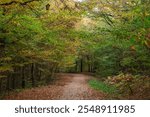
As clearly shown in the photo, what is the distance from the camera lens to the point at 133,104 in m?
9.96

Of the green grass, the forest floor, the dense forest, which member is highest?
the dense forest

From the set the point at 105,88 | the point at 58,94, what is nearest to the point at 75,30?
the point at 58,94

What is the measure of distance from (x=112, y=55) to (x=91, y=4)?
507 inches

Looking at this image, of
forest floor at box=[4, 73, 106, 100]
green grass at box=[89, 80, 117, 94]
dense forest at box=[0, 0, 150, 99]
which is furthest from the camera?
green grass at box=[89, 80, 117, 94]

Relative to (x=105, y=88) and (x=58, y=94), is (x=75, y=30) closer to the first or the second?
(x=58, y=94)

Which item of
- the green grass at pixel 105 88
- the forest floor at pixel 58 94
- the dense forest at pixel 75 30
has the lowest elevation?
the green grass at pixel 105 88

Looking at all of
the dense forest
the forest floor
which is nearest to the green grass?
the forest floor

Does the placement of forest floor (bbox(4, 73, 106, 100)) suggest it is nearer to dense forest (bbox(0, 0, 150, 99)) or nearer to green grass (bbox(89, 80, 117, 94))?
green grass (bbox(89, 80, 117, 94))

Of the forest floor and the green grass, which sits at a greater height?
the forest floor

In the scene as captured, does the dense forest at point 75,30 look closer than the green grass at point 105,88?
Yes

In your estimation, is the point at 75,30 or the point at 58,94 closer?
the point at 75,30

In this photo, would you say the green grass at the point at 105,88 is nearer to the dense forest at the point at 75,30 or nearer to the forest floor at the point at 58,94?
the forest floor at the point at 58,94

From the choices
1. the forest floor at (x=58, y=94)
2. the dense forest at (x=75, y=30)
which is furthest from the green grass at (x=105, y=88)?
the dense forest at (x=75, y=30)

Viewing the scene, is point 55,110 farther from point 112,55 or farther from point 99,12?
point 112,55
